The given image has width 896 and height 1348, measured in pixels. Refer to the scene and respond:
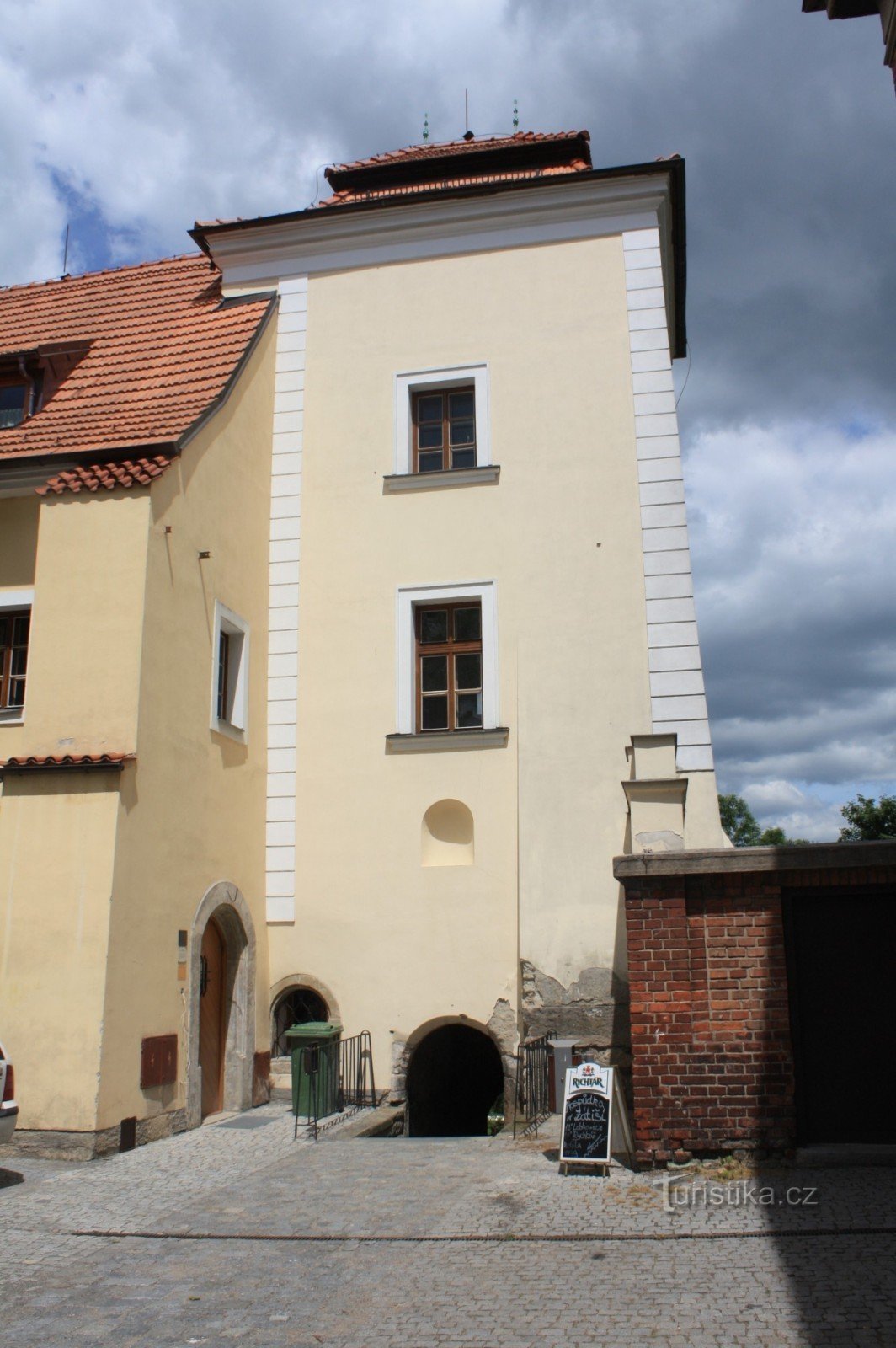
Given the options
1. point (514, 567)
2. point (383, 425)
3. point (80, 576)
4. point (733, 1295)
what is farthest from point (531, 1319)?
point (383, 425)

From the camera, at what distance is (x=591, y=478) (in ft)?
43.6

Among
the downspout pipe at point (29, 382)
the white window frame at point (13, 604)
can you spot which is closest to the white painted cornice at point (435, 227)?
the downspout pipe at point (29, 382)

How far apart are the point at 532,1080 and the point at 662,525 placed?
640 centimetres

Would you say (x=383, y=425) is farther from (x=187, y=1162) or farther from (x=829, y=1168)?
(x=829, y=1168)

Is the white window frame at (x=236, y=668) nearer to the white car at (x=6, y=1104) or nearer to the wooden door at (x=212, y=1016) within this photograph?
the wooden door at (x=212, y=1016)

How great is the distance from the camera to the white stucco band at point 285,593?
42.3ft

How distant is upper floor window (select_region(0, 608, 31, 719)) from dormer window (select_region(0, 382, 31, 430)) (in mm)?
3395

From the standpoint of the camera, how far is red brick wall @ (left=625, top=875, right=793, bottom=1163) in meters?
7.95

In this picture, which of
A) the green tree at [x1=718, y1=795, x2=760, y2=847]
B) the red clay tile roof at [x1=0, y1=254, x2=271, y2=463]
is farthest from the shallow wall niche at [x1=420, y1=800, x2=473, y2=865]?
the green tree at [x1=718, y1=795, x2=760, y2=847]

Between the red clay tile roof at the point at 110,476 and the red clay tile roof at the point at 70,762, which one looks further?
the red clay tile roof at the point at 110,476

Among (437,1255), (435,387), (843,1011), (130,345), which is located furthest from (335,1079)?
(130,345)

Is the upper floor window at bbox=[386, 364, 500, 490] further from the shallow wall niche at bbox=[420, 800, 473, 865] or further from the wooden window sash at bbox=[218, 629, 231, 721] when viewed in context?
the shallow wall niche at bbox=[420, 800, 473, 865]

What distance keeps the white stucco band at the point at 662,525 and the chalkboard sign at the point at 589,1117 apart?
14.2 ft

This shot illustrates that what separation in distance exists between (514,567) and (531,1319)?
9072 mm
